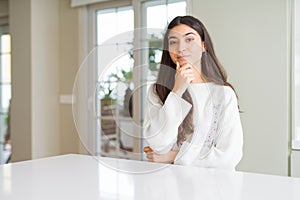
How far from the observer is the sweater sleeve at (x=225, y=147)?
0.98m

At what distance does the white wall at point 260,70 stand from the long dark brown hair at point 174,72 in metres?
1.12

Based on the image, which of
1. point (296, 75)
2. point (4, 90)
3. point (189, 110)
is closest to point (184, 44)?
point (189, 110)

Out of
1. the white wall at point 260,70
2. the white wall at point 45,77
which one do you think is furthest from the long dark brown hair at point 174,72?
the white wall at point 45,77

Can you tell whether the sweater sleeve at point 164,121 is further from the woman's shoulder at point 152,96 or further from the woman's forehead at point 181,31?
the woman's forehead at point 181,31

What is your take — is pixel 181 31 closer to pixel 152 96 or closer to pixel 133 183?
pixel 152 96


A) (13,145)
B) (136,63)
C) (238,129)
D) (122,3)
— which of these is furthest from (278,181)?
(13,145)

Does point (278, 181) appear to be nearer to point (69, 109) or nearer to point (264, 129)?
point (264, 129)

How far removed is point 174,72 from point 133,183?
326mm

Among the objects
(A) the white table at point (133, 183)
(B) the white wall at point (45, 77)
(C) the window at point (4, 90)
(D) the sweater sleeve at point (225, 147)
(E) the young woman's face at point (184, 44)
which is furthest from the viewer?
(C) the window at point (4, 90)

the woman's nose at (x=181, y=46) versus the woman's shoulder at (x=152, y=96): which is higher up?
the woman's nose at (x=181, y=46)

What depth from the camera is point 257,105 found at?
220 cm

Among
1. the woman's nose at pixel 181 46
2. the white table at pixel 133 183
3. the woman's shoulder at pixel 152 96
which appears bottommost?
the white table at pixel 133 183

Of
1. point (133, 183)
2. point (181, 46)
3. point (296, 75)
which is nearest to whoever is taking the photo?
point (133, 183)

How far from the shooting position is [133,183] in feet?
2.45
